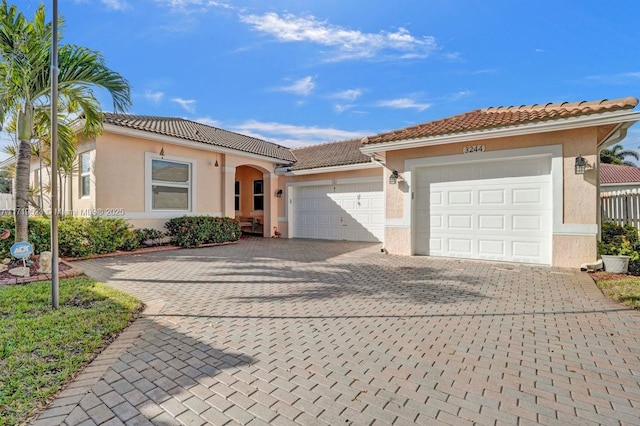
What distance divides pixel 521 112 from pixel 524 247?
3935 mm

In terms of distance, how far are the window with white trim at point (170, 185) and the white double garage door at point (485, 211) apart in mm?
8822

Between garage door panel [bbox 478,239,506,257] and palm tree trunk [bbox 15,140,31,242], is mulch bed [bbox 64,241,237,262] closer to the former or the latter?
palm tree trunk [bbox 15,140,31,242]

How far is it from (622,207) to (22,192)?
56.3ft

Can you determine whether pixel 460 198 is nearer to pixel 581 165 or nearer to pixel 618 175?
pixel 581 165

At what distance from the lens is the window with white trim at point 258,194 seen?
1772 centimetres

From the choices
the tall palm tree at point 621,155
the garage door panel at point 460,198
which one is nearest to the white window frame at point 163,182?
the garage door panel at point 460,198

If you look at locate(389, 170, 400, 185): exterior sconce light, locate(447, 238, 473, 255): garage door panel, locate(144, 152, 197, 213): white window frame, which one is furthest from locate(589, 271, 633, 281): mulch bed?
locate(144, 152, 197, 213): white window frame

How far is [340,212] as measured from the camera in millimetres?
14391

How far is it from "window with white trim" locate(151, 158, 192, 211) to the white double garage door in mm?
8822

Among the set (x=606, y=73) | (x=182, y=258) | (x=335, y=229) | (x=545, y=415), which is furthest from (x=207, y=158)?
(x=606, y=73)

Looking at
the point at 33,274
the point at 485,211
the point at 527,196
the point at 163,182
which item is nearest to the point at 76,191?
the point at 163,182

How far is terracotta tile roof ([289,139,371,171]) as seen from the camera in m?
14.2

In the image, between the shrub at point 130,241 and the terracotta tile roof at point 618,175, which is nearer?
the shrub at point 130,241

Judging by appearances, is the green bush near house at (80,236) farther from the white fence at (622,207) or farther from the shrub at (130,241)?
the white fence at (622,207)
